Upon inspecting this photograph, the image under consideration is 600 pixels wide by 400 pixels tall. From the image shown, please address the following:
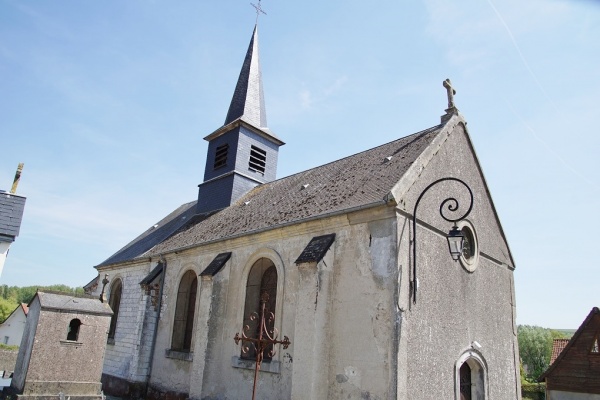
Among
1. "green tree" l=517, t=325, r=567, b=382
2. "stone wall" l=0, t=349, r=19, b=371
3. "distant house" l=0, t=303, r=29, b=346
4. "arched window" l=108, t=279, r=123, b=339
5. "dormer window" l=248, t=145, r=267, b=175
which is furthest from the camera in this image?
"green tree" l=517, t=325, r=567, b=382

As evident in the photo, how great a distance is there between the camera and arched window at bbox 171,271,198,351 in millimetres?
13469

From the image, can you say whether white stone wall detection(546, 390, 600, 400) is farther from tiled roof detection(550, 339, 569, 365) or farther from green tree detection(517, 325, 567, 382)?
green tree detection(517, 325, 567, 382)

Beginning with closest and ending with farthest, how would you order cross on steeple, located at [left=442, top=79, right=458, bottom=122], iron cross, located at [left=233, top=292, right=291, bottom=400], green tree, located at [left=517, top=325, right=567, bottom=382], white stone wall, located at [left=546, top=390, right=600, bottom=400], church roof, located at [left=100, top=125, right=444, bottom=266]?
iron cross, located at [left=233, top=292, right=291, bottom=400], church roof, located at [left=100, top=125, right=444, bottom=266], cross on steeple, located at [left=442, top=79, right=458, bottom=122], white stone wall, located at [left=546, top=390, right=600, bottom=400], green tree, located at [left=517, top=325, right=567, bottom=382]

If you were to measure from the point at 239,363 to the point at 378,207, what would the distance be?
5275 mm

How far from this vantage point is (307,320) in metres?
8.73

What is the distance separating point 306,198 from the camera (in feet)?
39.0

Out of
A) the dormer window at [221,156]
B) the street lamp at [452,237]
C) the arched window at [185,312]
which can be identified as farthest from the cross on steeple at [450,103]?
the dormer window at [221,156]

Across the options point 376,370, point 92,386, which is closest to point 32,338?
point 92,386

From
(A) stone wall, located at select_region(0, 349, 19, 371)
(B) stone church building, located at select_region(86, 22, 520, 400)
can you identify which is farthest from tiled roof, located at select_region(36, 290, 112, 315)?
(A) stone wall, located at select_region(0, 349, 19, 371)

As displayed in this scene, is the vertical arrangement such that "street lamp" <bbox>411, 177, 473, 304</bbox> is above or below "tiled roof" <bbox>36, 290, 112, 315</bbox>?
above

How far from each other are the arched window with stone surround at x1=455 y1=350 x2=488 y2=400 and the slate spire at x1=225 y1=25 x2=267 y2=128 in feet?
38.6

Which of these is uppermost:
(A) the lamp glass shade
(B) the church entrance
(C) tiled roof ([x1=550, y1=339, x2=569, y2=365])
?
(A) the lamp glass shade

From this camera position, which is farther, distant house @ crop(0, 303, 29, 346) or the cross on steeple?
distant house @ crop(0, 303, 29, 346)

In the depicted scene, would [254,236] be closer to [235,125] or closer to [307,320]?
[307,320]
